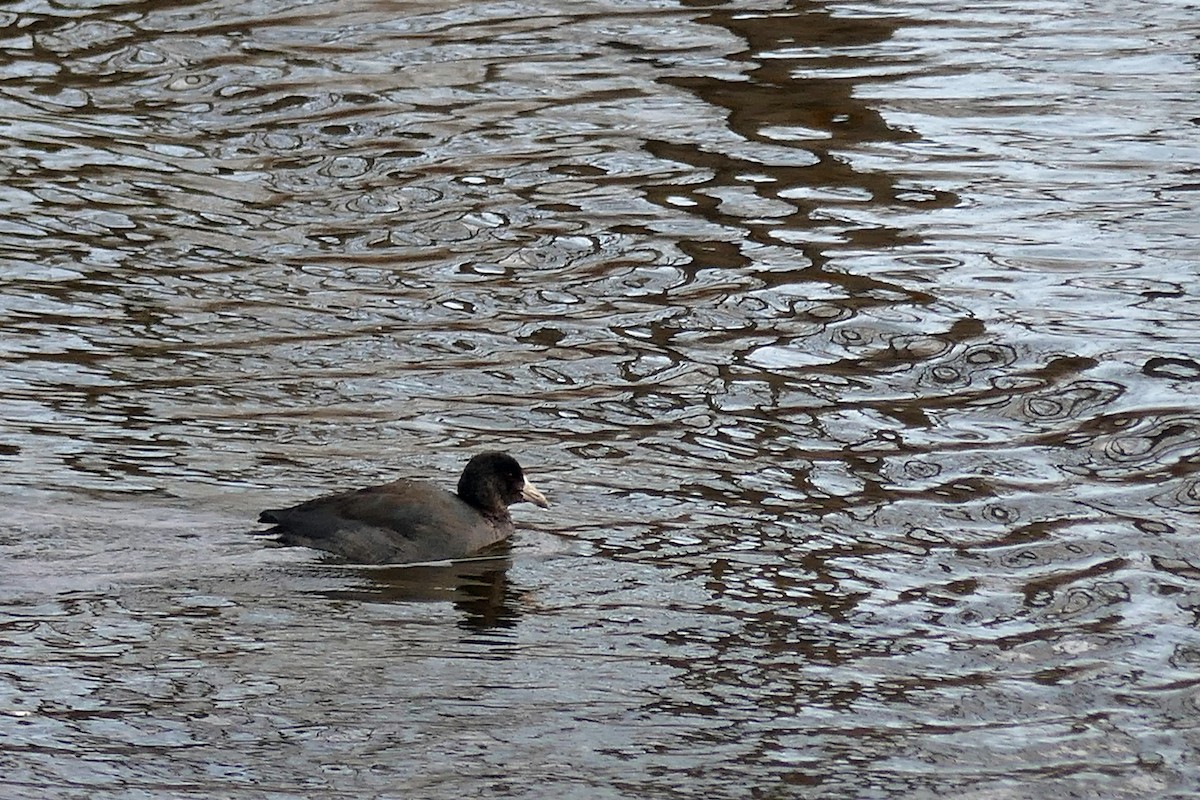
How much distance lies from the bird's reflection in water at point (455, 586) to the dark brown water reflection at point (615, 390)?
1.3 inches

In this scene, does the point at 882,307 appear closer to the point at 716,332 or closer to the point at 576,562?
the point at 716,332

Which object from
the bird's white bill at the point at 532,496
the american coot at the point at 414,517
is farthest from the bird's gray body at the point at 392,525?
the bird's white bill at the point at 532,496

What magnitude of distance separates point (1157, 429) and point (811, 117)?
5.97 m

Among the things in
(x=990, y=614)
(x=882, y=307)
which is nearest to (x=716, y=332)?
(x=882, y=307)

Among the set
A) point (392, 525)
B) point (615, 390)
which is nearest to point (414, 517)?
point (392, 525)

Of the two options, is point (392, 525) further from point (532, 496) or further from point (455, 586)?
point (532, 496)

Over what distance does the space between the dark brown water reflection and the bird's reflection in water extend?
3 centimetres

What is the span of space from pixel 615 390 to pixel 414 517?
217cm

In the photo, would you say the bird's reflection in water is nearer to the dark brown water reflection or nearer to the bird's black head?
the dark brown water reflection

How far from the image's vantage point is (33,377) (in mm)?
11195

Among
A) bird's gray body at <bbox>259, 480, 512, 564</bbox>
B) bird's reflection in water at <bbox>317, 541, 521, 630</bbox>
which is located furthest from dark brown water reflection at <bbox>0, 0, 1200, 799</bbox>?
bird's gray body at <bbox>259, 480, 512, 564</bbox>

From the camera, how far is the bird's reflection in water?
345 inches

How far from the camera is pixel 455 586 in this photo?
9.20 metres

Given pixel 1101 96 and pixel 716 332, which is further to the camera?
pixel 1101 96
